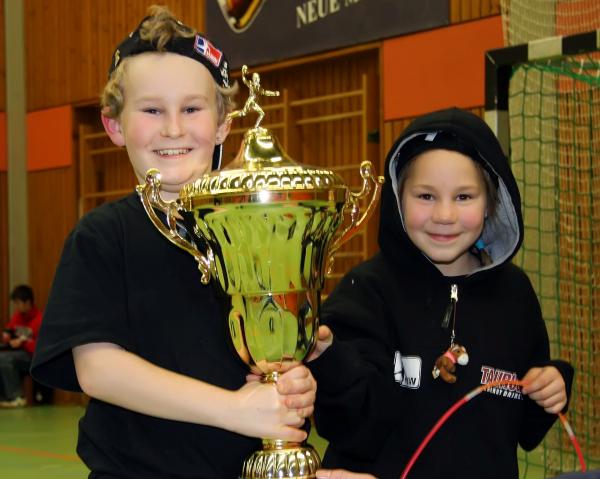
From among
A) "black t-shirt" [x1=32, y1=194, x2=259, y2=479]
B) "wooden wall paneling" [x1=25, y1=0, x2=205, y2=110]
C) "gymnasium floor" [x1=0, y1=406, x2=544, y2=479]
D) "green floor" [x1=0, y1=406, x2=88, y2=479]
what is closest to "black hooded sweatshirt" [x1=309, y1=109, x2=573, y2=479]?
"black t-shirt" [x1=32, y1=194, x2=259, y2=479]

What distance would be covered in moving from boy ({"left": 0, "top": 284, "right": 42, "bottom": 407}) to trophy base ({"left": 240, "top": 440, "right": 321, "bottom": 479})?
8.16 metres

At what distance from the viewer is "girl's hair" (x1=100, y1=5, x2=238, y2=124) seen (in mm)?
1661

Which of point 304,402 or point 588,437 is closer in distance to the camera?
point 304,402

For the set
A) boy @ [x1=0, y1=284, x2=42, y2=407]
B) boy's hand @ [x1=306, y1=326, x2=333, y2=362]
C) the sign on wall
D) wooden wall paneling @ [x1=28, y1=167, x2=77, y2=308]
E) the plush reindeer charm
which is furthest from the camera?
wooden wall paneling @ [x1=28, y1=167, x2=77, y2=308]

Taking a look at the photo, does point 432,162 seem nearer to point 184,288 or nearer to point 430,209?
point 430,209

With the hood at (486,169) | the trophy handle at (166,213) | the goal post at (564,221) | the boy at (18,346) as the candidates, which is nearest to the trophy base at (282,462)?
the trophy handle at (166,213)

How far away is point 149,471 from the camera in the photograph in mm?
1544

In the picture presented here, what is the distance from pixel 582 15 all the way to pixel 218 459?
405 centimetres

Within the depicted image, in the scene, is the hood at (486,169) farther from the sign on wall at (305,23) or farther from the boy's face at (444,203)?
the sign on wall at (305,23)

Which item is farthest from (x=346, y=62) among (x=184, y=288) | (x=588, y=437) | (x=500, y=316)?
(x=184, y=288)

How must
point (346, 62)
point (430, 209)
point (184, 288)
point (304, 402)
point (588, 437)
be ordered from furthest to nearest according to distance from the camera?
point (346, 62) → point (588, 437) → point (430, 209) → point (184, 288) → point (304, 402)

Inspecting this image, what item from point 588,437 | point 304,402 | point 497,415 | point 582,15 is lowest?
point 588,437

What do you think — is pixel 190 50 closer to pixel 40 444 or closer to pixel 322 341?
pixel 322 341

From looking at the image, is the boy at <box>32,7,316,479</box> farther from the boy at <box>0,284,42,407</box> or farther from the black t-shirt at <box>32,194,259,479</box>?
the boy at <box>0,284,42,407</box>
